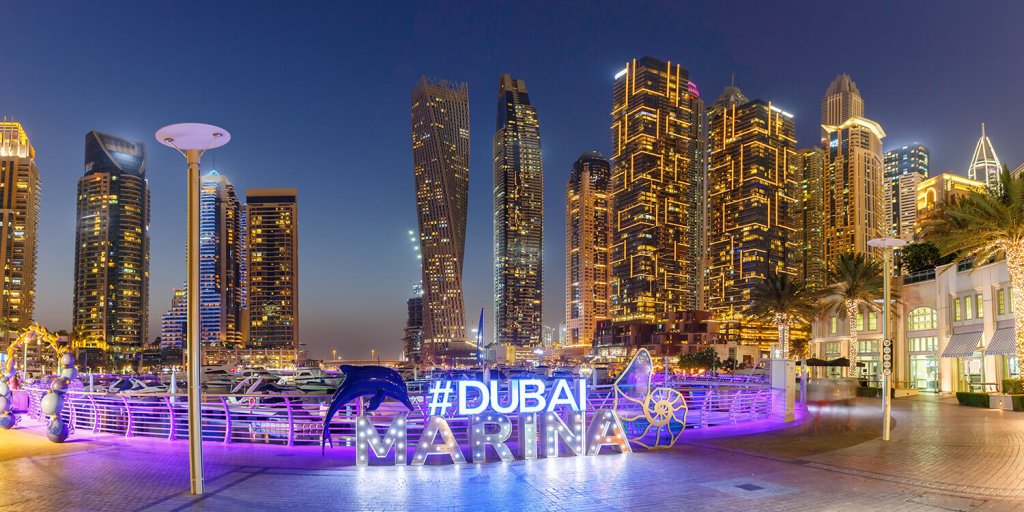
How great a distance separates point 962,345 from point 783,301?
15.0 metres

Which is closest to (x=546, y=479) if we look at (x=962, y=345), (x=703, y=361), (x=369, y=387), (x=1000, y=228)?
(x=369, y=387)

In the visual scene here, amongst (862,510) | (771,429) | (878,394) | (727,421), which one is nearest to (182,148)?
(862,510)

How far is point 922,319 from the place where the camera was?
5012 cm

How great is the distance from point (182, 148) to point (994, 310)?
44.6m

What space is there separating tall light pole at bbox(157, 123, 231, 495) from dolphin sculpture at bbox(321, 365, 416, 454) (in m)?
3.87

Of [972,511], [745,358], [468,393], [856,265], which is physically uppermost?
[856,265]

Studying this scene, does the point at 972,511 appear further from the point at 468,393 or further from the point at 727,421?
the point at 727,421

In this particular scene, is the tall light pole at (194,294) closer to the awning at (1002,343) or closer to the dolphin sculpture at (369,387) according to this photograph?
the dolphin sculpture at (369,387)

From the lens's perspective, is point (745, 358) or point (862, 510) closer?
point (862, 510)

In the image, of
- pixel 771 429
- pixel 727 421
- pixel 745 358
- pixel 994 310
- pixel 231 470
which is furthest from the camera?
pixel 745 358

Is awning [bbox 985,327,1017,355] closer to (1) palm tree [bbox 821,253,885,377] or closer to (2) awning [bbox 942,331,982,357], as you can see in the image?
(2) awning [bbox 942,331,982,357]

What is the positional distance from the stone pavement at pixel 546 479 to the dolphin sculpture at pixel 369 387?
4.03ft

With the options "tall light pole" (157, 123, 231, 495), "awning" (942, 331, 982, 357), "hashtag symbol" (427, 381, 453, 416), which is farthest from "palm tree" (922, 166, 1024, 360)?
"tall light pole" (157, 123, 231, 495)

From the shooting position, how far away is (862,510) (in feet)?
34.7
